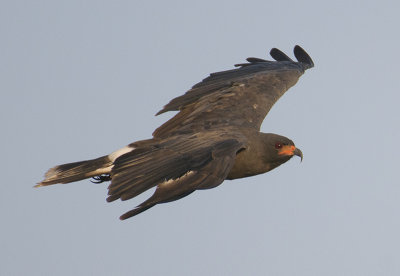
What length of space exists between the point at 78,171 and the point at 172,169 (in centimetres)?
225

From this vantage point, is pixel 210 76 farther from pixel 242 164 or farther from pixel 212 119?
pixel 242 164

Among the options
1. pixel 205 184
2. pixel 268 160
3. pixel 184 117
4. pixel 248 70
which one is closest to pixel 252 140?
pixel 268 160

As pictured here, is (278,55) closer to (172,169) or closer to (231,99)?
(231,99)

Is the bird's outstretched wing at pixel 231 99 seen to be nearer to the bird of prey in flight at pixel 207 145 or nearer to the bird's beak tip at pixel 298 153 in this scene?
the bird of prey in flight at pixel 207 145

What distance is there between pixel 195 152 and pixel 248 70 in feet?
13.1

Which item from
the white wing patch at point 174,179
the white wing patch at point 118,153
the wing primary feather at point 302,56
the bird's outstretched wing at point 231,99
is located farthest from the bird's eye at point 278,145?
the wing primary feather at point 302,56

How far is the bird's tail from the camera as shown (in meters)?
10.6

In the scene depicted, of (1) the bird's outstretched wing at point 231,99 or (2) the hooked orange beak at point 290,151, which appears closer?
(2) the hooked orange beak at point 290,151

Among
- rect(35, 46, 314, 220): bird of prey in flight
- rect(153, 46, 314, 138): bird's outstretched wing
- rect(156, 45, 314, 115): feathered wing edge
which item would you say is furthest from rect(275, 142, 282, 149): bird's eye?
rect(156, 45, 314, 115): feathered wing edge

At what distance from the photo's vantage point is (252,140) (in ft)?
34.0

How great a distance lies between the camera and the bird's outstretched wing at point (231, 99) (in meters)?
11.0

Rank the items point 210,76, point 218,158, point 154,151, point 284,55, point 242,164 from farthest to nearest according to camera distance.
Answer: point 284,55 < point 210,76 < point 242,164 < point 154,151 < point 218,158

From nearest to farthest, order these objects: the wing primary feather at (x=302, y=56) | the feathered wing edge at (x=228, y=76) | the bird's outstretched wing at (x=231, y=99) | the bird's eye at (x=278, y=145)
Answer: the bird's eye at (x=278, y=145) → the bird's outstretched wing at (x=231, y=99) → the feathered wing edge at (x=228, y=76) → the wing primary feather at (x=302, y=56)

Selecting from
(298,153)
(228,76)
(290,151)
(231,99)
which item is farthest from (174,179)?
(228,76)
